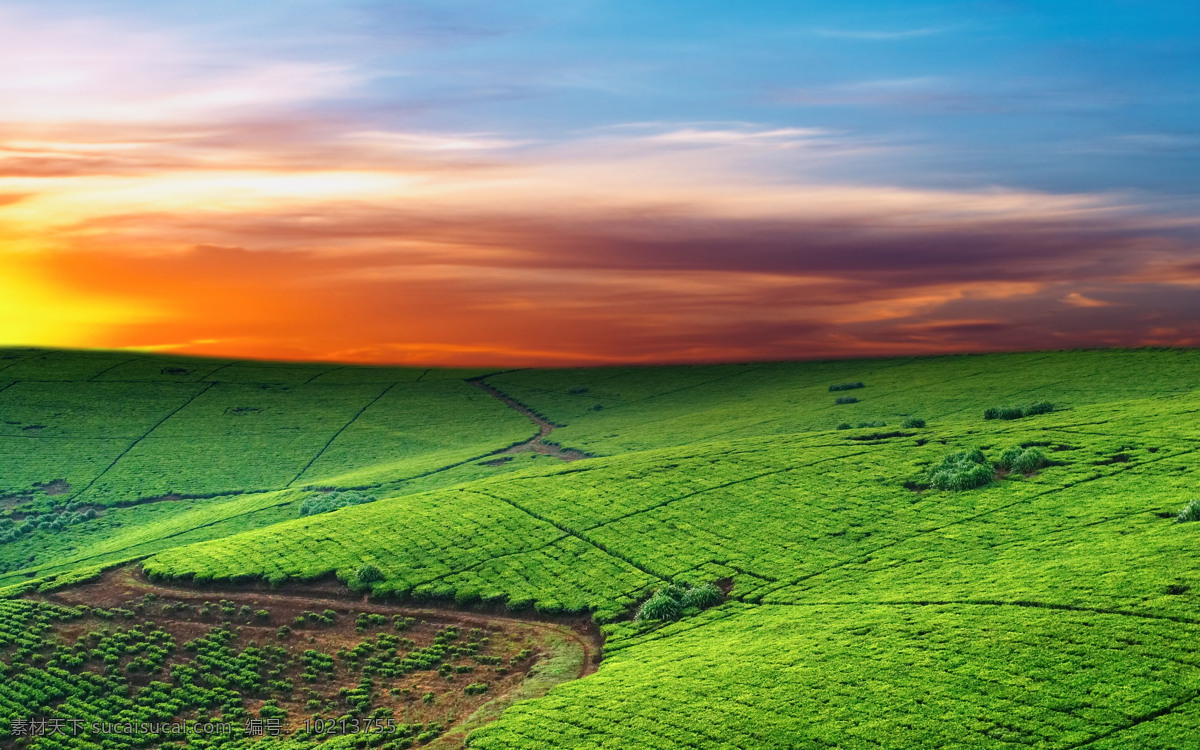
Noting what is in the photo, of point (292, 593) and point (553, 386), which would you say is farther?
point (553, 386)

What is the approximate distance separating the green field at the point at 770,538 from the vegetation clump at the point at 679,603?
1.40ft

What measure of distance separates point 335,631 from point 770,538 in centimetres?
2944

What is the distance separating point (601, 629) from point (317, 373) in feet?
490

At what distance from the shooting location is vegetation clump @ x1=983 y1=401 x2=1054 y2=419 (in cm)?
8600

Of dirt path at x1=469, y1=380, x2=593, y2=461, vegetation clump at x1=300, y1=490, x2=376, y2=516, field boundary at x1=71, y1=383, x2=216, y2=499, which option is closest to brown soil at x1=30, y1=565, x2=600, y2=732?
vegetation clump at x1=300, y1=490, x2=376, y2=516

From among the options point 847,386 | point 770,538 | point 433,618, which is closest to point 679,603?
point 770,538

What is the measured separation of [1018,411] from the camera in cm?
8594

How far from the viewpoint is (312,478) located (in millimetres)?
122500

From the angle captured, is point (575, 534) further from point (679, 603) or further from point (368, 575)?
point (679, 603)

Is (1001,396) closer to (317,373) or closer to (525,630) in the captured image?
(525,630)

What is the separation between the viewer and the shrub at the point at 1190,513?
47.8 m

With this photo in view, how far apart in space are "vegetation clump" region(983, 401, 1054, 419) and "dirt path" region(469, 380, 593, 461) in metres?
48.2

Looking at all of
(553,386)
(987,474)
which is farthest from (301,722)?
(553,386)

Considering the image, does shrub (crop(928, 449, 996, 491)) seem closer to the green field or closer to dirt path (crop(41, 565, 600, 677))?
the green field
